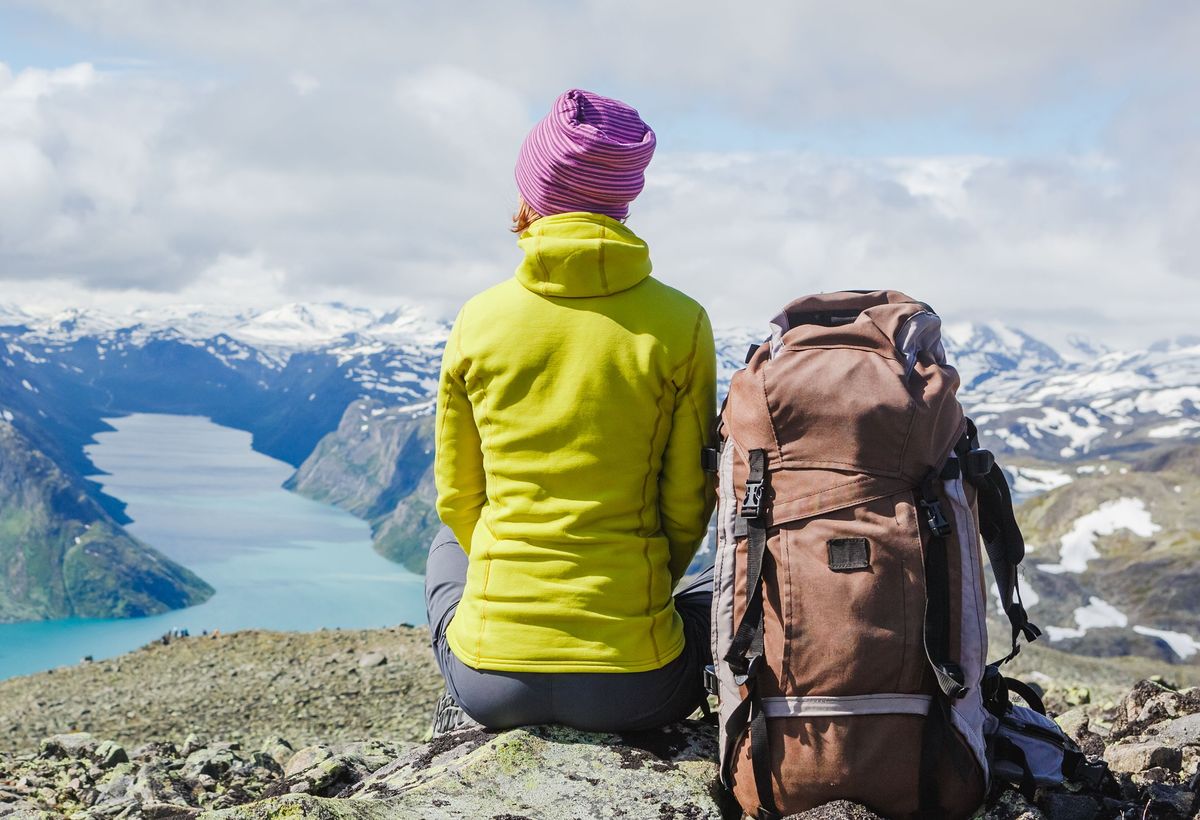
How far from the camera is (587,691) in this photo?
4.53 meters

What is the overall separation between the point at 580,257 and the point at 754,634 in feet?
5.90

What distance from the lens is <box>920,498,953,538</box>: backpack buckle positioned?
3963mm

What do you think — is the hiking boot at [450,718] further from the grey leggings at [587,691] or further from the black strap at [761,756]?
the black strap at [761,756]

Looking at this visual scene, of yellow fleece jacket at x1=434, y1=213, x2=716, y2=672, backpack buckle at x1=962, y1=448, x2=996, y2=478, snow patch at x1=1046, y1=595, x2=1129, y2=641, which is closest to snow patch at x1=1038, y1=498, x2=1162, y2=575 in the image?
snow patch at x1=1046, y1=595, x2=1129, y2=641

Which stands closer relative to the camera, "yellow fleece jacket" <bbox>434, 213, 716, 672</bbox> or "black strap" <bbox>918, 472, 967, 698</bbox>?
"black strap" <bbox>918, 472, 967, 698</bbox>

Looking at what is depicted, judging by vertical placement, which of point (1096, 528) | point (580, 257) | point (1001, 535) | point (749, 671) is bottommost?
point (1096, 528)

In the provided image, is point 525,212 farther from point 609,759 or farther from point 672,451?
point 609,759

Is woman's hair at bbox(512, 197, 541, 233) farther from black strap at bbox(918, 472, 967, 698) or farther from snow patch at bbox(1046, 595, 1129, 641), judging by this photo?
snow patch at bbox(1046, 595, 1129, 641)

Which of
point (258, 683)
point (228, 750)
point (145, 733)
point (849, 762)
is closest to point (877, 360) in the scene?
point (849, 762)

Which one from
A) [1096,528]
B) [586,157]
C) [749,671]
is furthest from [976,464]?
[1096,528]

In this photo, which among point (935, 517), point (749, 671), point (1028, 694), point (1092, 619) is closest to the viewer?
point (935, 517)

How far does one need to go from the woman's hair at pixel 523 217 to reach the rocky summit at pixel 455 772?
2426mm

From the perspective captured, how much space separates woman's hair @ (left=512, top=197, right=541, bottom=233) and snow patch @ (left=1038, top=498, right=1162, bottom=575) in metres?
173

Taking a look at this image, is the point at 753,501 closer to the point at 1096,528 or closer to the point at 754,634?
the point at 754,634
